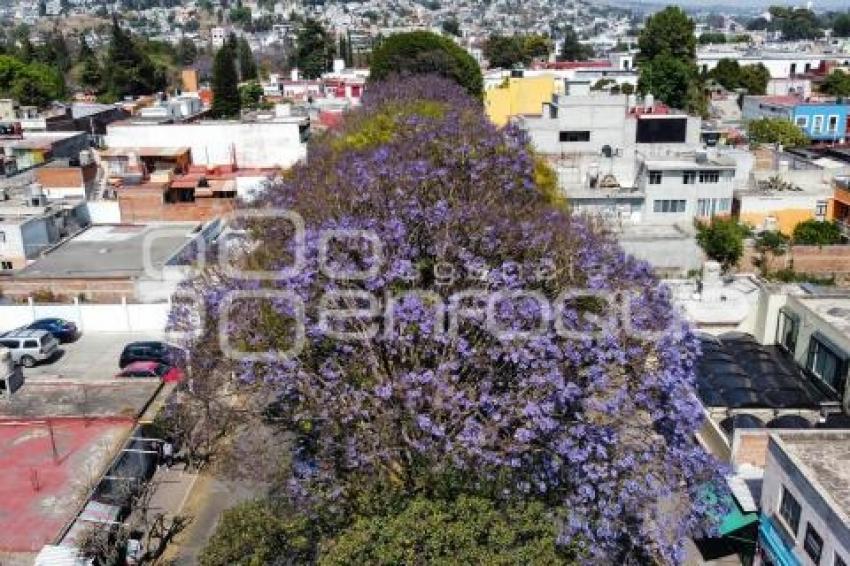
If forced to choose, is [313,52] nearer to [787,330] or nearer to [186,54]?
[186,54]

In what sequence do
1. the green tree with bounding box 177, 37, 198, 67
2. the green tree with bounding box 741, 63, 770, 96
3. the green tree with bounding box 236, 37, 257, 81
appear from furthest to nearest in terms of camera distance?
the green tree with bounding box 177, 37, 198, 67
the green tree with bounding box 236, 37, 257, 81
the green tree with bounding box 741, 63, 770, 96

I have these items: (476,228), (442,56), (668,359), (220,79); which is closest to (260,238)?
(476,228)

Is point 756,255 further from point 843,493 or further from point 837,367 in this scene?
point 843,493

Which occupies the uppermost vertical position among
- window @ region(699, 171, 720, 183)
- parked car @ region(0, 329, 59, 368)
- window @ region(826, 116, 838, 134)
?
window @ region(699, 171, 720, 183)

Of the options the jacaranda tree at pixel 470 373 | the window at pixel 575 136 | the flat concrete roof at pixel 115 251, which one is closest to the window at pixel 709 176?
the window at pixel 575 136

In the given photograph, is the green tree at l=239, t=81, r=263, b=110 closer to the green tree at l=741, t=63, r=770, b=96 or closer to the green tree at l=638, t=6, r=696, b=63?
the green tree at l=638, t=6, r=696, b=63

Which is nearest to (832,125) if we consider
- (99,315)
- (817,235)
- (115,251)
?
(817,235)

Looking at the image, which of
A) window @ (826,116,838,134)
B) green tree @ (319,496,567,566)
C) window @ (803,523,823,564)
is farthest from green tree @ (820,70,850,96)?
green tree @ (319,496,567,566)
